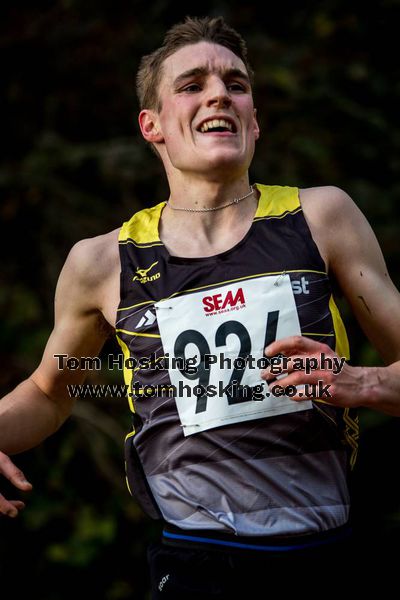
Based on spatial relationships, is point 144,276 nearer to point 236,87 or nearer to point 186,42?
point 236,87

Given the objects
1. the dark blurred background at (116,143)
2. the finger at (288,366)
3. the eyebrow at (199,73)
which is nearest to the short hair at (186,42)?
the eyebrow at (199,73)

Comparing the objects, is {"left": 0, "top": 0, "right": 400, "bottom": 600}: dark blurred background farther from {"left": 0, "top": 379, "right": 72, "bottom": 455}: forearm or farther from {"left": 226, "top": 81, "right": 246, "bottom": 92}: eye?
{"left": 226, "top": 81, "right": 246, "bottom": 92}: eye

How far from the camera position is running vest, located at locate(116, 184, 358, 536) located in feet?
8.88

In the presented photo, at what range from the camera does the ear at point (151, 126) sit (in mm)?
3342

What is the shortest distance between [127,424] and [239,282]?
11.7 ft

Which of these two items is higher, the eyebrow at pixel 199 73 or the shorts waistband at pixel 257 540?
the eyebrow at pixel 199 73

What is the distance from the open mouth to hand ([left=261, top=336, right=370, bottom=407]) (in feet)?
3.14

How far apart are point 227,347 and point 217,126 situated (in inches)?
31.1

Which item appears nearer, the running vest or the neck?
the running vest

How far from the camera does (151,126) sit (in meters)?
3.38

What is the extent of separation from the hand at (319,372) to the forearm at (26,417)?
1.05 m

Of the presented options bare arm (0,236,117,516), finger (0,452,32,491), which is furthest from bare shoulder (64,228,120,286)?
finger (0,452,32,491)

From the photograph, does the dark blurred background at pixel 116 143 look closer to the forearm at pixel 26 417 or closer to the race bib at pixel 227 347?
the forearm at pixel 26 417

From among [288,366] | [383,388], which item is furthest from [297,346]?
[383,388]
